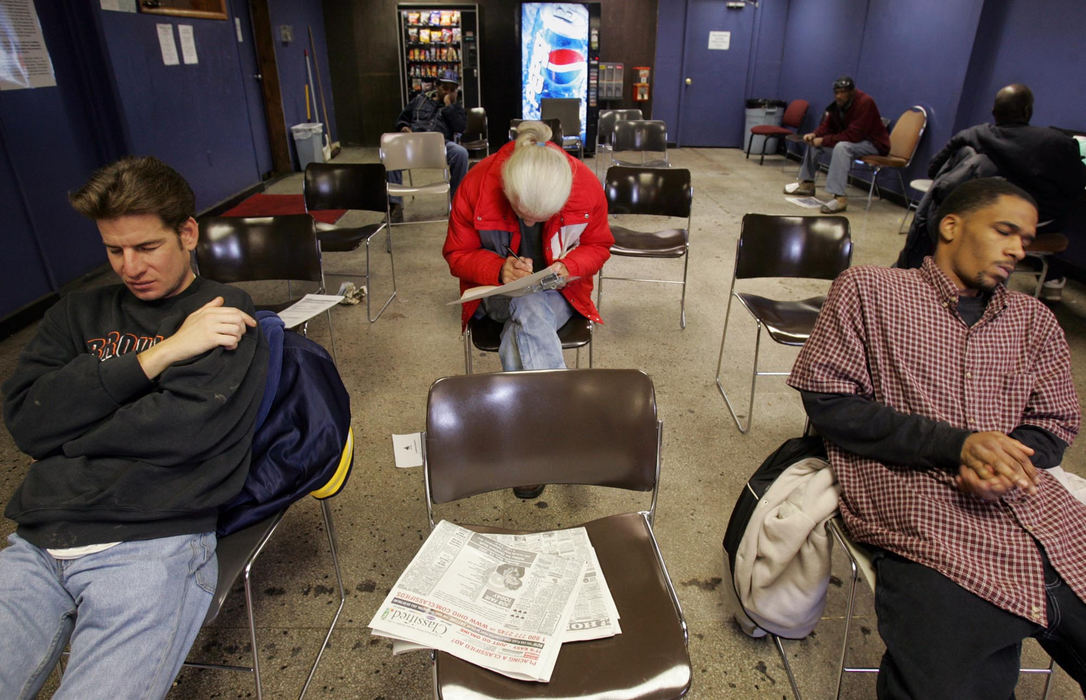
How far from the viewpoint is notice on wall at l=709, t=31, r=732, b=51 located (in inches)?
364

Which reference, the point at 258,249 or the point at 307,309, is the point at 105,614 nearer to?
the point at 307,309

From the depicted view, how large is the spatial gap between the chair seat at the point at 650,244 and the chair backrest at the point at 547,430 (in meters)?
1.99

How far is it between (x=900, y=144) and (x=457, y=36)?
5804mm

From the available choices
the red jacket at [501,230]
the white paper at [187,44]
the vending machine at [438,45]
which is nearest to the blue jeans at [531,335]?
the red jacket at [501,230]

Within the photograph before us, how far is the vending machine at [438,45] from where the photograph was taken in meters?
8.54

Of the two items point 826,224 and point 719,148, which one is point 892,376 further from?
point 719,148

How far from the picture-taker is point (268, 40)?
22.9 ft

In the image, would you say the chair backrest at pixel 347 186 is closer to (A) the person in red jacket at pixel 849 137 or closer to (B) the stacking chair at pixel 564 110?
(B) the stacking chair at pixel 564 110

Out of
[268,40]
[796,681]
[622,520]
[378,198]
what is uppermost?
[268,40]

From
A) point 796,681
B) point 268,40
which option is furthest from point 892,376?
point 268,40

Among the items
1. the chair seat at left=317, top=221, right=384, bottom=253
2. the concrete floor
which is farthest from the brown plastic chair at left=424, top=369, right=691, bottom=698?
the chair seat at left=317, top=221, right=384, bottom=253

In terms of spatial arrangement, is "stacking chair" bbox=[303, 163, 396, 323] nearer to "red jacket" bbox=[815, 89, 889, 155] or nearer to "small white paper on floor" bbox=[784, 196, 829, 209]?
"small white paper on floor" bbox=[784, 196, 829, 209]

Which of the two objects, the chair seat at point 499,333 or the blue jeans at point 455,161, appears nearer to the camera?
the chair seat at point 499,333

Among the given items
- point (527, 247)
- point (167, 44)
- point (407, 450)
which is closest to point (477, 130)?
point (167, 44)
